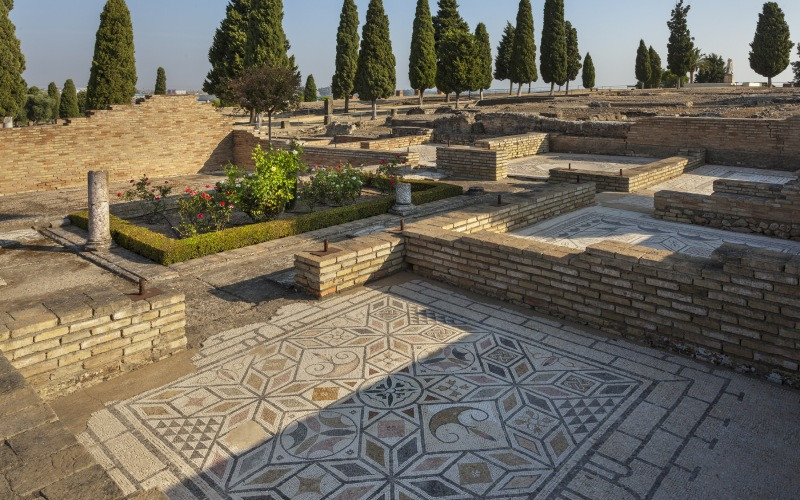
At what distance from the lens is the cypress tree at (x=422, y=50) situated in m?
36.5

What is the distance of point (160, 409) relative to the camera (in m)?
3.56

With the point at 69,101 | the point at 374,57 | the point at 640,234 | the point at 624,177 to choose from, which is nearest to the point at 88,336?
the point at 640,234

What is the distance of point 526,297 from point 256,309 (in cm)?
247

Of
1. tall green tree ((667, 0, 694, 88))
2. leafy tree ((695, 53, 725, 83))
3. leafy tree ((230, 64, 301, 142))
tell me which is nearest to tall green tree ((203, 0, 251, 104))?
leafy tree ((230, 64, 301, 142))

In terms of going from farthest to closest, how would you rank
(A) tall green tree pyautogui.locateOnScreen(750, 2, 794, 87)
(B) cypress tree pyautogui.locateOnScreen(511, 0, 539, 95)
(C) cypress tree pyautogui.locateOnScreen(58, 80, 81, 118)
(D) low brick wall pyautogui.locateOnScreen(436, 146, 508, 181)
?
1. (A) tall green tree pyautogui.locateOnScreen(750, 2, 794, 87)
2. (B) cypress tree pyautogui.locateOnScreen(511, 0, 539, 95)
3. (C) cypress tree pyautogui.locateOnScreen(58, 80, 81, 118)
4. (D) low brick wall pyautogui.locateOnScreen(436, 146, 508, 181)

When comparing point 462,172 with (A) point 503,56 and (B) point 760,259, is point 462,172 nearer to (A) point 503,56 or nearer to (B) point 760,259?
(B) point 760,259

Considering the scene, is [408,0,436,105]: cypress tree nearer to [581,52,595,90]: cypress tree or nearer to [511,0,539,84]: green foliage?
[511,0,539,84]: green foliage

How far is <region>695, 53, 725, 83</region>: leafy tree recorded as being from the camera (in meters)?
51.2

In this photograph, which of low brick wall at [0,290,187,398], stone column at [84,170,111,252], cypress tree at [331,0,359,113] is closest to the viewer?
low brick wall at [0,290,187,398]

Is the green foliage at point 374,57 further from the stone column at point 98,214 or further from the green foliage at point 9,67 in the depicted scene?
the stone column at point 98,214

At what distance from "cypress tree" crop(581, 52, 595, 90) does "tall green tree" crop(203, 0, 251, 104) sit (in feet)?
111

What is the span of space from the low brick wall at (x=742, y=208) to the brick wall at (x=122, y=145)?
457 inches

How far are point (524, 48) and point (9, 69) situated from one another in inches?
1196

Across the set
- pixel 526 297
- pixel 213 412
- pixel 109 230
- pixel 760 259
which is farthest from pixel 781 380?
pixel 109 230
